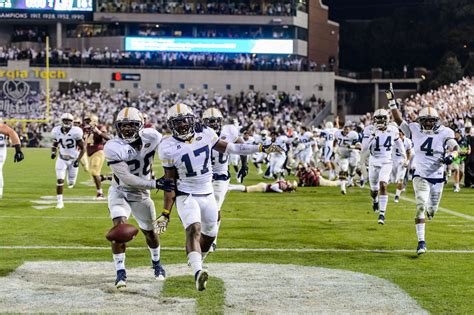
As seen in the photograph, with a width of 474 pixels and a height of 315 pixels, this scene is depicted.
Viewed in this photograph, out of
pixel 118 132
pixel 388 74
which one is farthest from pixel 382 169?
pixel 388 74

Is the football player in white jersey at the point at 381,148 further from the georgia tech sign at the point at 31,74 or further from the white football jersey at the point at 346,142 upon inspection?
the georgia tech sign at the point at 31,74

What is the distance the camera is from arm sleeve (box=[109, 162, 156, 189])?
9.34 metres

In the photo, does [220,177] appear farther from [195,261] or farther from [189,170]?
[195,261]

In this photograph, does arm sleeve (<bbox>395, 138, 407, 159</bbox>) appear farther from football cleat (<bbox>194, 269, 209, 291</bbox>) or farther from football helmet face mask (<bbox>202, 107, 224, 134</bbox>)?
football cleat (<bbox>194, 269, 209, 291</bbox>)

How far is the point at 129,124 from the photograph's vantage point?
9539 mm

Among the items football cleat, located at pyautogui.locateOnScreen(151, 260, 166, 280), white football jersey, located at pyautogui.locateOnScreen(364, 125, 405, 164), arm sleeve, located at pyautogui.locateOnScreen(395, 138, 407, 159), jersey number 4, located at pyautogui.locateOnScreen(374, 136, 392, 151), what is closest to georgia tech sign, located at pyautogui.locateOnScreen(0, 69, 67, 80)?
arm sleeve, located at pyautogui.locateOnScreen(395, 138, 407, 159)

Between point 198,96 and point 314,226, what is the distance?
183 feet

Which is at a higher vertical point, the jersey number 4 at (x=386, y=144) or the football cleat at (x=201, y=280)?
the jersey number 4 at (x=386, y=144)

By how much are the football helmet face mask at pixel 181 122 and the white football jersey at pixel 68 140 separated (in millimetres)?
9918

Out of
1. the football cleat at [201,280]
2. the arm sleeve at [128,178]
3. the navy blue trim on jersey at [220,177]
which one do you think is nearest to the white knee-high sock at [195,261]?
the football cleat at [201,280]

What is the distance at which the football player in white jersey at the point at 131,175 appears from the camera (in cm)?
948

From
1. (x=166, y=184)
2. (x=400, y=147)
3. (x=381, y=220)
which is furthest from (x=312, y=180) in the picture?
(x=166, y=184)

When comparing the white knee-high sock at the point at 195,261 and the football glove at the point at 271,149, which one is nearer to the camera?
the white knee-high sock at the point at 195,261

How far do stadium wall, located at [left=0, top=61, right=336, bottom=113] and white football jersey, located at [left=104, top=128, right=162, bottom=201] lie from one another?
62.9 metres
